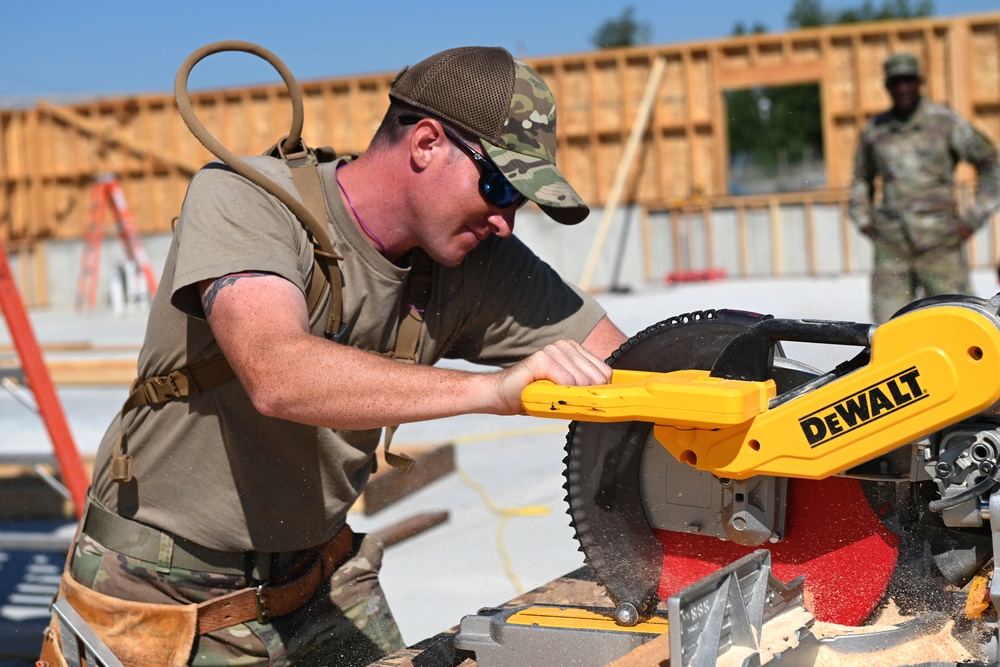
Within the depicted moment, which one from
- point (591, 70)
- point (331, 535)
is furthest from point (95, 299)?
point (331, 535)

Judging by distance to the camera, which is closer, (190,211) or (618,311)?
(190,211)

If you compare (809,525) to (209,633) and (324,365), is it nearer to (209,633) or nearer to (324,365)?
(324,365)

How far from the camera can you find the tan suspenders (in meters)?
1.95

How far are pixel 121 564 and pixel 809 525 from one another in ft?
4.27

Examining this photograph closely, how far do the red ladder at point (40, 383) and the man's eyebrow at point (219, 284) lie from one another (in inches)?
88.7

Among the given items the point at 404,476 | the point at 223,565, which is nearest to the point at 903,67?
the point at 404,476

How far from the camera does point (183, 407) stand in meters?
2.04

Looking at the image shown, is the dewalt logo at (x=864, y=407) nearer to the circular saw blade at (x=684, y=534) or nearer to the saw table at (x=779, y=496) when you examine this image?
the saw table at (x=779, y=496)

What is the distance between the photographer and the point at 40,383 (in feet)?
12.5

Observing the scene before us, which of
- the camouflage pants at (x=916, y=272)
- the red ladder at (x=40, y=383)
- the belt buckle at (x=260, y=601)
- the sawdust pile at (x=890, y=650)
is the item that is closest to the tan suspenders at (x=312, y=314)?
the belt buckle at (x=260, y=601)

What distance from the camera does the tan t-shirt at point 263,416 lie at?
6.23 feet

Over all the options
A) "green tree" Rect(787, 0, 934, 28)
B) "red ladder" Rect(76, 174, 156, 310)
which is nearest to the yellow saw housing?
"red ladder" Rect(76, 174, 156, 310)

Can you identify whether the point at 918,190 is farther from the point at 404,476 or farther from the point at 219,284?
→ the point at 219,284

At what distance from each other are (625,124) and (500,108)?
47.4 ft
